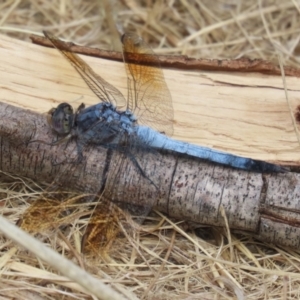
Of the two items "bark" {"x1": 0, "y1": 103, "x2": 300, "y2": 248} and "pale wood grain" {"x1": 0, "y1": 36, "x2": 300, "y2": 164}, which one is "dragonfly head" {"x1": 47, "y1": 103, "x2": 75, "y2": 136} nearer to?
"bark" {"x1": 0, "y1": 103, "x2": 300, "y2": 248}

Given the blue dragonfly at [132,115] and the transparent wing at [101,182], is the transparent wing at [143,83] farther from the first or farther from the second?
the transparent wing at [101,182]

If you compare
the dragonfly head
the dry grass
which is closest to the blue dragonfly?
the dragonfly head

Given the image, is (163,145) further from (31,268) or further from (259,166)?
(31,268)

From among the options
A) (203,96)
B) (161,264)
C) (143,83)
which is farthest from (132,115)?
(161,264)

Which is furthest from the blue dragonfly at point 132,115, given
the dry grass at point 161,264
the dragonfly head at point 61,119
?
the dry grass at point 161,264

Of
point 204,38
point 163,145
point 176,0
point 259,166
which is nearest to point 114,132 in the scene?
point 163,145

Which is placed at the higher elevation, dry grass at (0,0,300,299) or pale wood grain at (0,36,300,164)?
pale wood grain at (0,36,300,164)
